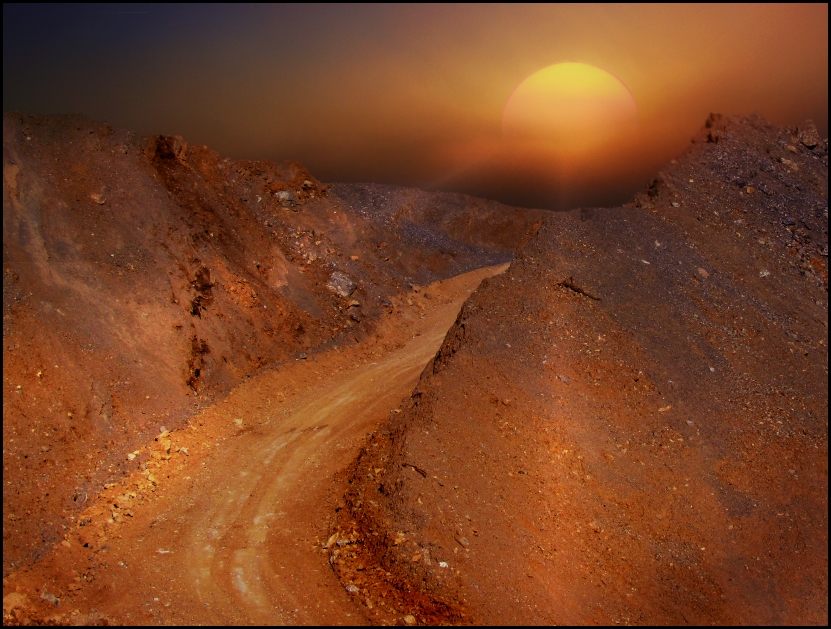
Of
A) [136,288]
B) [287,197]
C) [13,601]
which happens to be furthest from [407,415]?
[287,197]

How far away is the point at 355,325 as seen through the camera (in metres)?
21.3

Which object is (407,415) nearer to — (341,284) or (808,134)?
(341,284)

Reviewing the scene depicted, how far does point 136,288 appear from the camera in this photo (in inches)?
668

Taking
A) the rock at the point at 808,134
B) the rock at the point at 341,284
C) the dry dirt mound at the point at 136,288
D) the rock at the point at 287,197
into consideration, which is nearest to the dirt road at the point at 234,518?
the dry dirt mound at the point at 136,288

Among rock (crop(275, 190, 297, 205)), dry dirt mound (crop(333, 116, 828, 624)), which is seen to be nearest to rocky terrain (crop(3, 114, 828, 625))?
dry dirt mound (crop(333, 116, 828, 624))

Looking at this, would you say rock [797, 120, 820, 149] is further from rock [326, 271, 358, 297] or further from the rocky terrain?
rock [326, 271, 358, 297]

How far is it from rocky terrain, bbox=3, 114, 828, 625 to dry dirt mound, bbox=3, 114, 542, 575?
0.07m

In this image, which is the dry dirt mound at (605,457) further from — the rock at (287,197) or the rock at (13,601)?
the rock at (287,197)

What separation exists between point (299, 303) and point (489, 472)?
36.4 ft

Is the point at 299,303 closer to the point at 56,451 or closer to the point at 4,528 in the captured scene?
the point at 56,451

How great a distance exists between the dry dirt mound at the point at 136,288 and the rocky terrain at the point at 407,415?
0.24 ft

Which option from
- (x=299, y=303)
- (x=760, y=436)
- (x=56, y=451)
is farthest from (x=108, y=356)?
(x=760, y=436)

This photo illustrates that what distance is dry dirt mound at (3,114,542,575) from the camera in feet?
43.0

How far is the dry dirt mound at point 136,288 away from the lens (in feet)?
43.0
